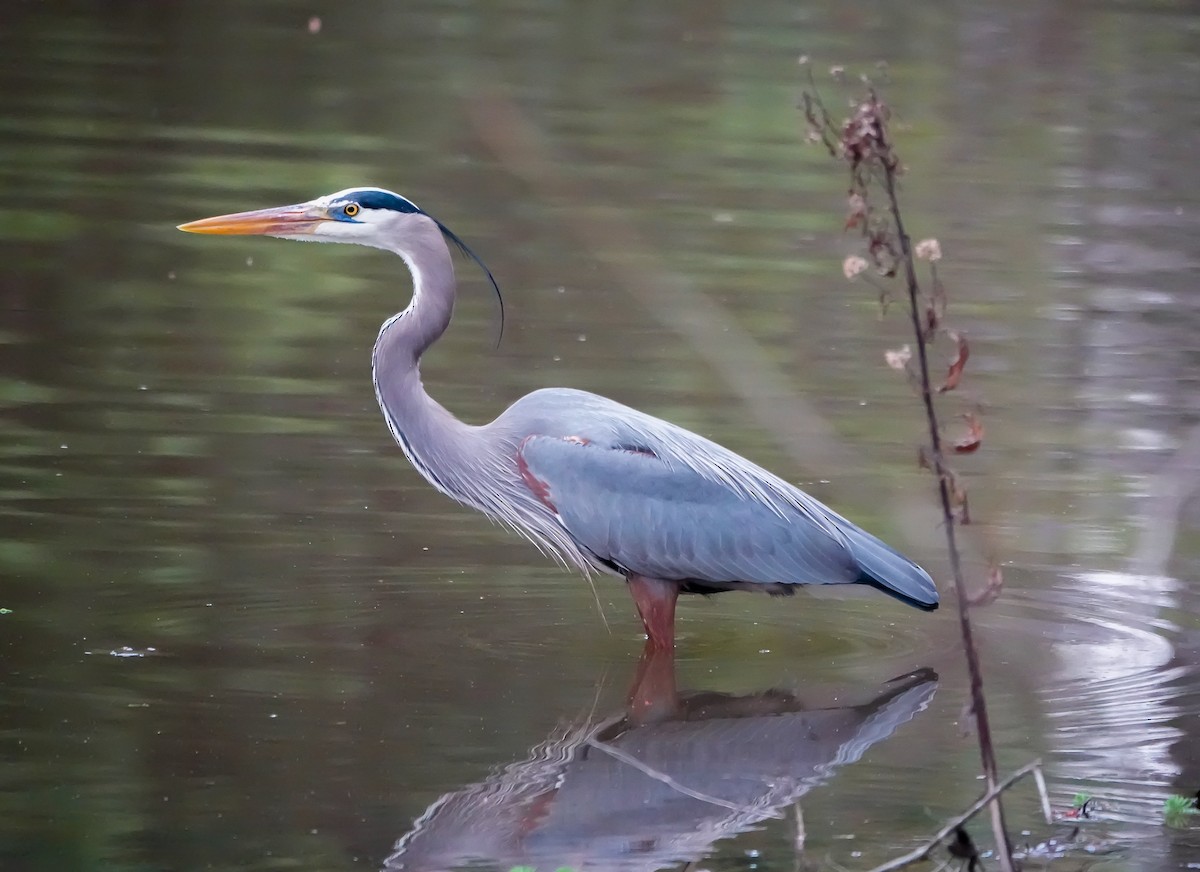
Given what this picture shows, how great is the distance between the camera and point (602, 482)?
6.36 metres

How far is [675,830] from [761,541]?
1.77 m

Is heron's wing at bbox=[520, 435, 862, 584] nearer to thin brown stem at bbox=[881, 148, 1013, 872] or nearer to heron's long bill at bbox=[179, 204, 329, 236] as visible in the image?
heron's long bill at bbox=[179, 204, 329, 236]

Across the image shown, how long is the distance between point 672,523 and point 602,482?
0.25 m

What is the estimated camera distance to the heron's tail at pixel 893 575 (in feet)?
20.7

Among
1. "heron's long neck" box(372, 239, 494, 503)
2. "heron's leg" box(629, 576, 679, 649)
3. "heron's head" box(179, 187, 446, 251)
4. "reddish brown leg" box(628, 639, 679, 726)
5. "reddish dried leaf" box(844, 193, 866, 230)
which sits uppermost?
"reddish dried leaf" box(844, 193, 866, 230)

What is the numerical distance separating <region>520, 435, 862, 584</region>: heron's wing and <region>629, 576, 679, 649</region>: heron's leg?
0.15ft

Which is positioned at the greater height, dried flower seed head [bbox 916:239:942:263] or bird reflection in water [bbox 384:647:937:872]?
dried flower seed head [bbox 916:239:942:263]

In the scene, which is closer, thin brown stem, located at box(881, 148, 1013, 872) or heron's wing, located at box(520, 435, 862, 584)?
thin brown stem, located at box(881, 148, 1013, 872)

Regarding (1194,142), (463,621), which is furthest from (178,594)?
(1194,142)

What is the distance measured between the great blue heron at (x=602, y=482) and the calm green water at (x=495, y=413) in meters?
0.22

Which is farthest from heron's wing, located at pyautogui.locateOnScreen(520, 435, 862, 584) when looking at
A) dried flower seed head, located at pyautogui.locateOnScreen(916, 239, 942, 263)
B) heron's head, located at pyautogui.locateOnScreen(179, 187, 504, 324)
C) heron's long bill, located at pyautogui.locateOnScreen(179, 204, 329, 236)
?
dried flower seed head, located at pyautogui.locateOnScreen(916, 239, 942, 263)

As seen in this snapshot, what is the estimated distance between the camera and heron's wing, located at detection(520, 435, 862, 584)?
6.30 meters

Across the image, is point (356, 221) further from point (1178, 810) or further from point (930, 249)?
point (930, 249)

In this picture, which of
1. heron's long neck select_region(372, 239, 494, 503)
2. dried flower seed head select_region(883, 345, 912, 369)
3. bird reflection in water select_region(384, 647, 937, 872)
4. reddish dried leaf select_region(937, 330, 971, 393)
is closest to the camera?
reddish dried leaf select_region(937, 330, 971, 393)
